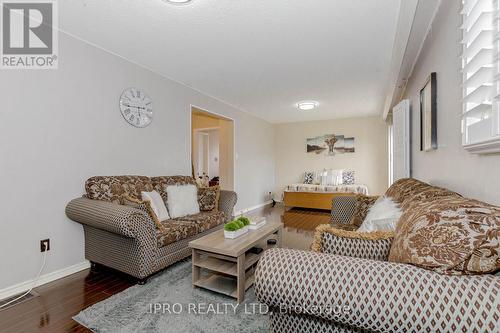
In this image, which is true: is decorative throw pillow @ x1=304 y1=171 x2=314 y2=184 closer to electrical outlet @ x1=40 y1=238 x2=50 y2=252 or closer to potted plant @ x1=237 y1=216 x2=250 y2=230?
potted plant @ x1=237 y1=216 x2=250 y2=230

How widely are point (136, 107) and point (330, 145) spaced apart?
5070 mm

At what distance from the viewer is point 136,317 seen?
5.51 ft

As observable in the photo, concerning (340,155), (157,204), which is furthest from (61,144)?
(340,155)

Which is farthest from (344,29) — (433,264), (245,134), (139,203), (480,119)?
(245,134)

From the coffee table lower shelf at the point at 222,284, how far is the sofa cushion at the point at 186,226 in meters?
0.50

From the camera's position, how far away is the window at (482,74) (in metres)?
0.97

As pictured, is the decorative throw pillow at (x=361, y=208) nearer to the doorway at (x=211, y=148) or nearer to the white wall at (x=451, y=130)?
the white wall at (x=451, y=130)

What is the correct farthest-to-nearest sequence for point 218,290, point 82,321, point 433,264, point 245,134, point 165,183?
point 245,134 → point 165,183 → point 218,290 → point 82,321 → point 433,264

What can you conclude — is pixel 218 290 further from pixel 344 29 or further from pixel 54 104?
pixel 344 29

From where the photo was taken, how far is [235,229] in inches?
84.7

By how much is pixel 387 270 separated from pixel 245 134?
5.05m

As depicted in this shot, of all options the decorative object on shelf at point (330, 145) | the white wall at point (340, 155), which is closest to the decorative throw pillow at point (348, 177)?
the white wall at point (340, 155)

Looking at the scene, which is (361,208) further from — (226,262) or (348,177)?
(348,177)

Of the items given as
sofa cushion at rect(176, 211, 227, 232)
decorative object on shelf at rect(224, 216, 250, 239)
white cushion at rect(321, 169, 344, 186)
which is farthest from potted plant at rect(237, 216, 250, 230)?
white cushion at rect(321, 169, 344, 186)
